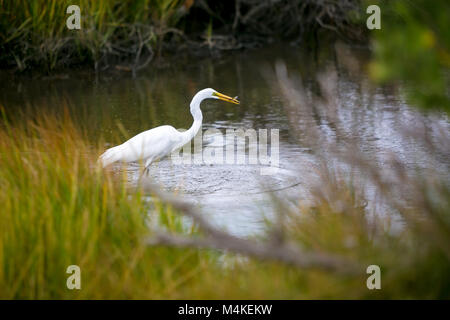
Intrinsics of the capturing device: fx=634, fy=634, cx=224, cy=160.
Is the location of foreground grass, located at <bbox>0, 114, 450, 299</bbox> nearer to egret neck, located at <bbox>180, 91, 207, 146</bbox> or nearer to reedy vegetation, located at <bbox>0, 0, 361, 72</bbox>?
egret neck, located at <bbox>180, 91, 207, 146</bbox>

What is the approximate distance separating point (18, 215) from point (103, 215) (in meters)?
0.39

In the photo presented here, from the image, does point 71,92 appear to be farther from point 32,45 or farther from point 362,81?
point 362,81

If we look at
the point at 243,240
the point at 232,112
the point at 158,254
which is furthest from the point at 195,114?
the point at 243,240

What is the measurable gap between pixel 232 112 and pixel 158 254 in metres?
4.69

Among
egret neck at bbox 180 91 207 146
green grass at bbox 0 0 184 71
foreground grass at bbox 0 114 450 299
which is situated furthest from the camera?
green grass at bbox 0 0 184 71

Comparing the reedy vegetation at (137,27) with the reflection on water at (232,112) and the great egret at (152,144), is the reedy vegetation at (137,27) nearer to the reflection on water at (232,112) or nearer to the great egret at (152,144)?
the reflection on water at (232,112)

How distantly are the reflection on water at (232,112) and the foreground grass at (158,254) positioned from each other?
998 millimetres

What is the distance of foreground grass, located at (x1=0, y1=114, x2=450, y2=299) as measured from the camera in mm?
2463

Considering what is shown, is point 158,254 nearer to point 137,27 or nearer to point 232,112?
point 232,112

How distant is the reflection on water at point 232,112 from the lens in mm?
4879

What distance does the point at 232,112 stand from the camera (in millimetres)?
7457

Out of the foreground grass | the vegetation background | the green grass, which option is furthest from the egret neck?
the green grass

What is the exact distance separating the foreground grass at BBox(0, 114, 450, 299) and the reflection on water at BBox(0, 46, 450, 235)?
1.00 metres
